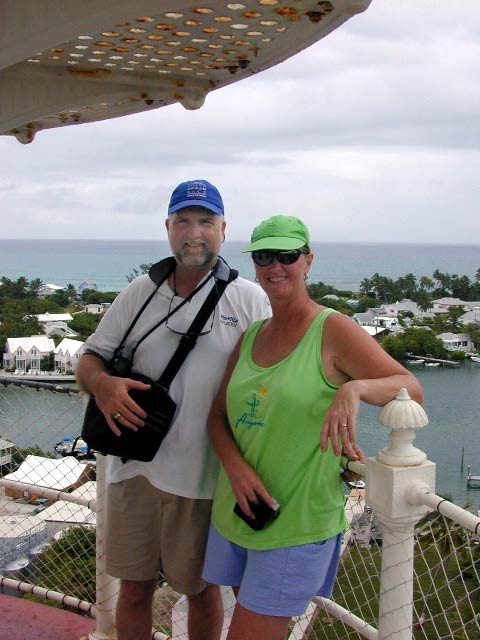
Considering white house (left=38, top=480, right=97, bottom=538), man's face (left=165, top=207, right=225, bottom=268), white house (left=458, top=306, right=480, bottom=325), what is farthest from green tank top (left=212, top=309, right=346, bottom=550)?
white house (left=458, top=306, right=480, bottom=325)

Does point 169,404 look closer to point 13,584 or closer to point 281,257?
point 281,257

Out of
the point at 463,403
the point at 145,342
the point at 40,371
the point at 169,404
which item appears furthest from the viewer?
the point at 40,371

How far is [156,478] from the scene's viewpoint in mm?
1783

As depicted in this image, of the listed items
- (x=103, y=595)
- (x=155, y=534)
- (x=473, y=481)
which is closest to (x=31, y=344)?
(x=473, y=481)

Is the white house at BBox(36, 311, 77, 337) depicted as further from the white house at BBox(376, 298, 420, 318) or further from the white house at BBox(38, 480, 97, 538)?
the white house at BBox(38, 480, 97, 538)

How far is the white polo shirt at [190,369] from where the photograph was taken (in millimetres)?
1755

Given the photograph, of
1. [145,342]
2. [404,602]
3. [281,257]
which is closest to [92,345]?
[145,342]

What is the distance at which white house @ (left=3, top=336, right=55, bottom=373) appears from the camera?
37.3 meters

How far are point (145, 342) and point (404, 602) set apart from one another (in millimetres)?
861

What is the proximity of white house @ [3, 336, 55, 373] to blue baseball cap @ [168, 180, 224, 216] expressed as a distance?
36443 mm

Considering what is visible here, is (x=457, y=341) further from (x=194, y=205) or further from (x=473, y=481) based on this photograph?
(x=194, y=205)

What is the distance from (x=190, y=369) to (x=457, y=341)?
151ft

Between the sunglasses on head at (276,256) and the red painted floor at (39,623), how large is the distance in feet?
4.92

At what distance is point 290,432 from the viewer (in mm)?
1483
